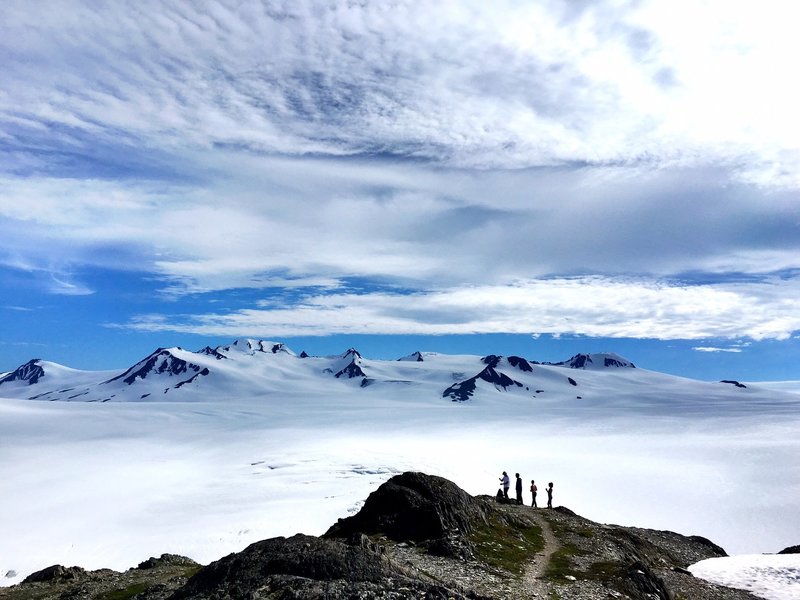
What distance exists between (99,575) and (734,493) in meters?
182

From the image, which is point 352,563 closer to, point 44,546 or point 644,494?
point 44,546

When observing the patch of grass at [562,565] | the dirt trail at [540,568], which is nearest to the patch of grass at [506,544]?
the dirt trail at [540,568]

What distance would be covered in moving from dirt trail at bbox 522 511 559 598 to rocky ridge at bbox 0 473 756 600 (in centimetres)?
8

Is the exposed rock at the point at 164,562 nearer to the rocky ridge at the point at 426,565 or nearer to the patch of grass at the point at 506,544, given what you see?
the rocky ridge at the point at 426,565

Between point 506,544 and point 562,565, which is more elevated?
point 506,544

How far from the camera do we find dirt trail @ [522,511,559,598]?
1086 inches

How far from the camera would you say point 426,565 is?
29906 mm

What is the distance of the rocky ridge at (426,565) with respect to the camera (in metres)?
22.7

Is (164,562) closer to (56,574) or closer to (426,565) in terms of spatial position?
(56,574)

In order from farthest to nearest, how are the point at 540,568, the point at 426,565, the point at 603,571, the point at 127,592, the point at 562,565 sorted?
the point at 562,565 → the point at 127,592 → the point at 540,568 → the point at 603,571 → the point at 426,565

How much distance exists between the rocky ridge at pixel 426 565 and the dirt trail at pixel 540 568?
8cm

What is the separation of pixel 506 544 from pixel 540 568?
15.0ft

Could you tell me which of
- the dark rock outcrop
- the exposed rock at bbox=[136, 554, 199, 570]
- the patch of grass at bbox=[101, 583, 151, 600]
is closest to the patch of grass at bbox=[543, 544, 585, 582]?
the dark rock outcrop

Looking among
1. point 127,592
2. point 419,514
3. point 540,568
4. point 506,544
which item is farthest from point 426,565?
point 127,592
